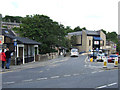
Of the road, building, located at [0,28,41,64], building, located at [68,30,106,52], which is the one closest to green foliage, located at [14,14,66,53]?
building, located at [0,28,41,64]

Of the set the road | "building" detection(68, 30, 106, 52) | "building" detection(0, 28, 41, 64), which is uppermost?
"building" detection(68, 30, 106, 52)

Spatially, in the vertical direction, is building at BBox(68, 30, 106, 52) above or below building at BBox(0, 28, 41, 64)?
above

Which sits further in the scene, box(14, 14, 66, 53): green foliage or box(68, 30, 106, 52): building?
box(68, 30, 106, 52): building

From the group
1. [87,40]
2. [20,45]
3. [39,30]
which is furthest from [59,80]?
[87,40]

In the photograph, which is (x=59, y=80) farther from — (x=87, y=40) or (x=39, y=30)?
(x=87, y=40)

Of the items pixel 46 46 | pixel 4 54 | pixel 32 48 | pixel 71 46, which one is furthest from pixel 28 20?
pixel 71 46

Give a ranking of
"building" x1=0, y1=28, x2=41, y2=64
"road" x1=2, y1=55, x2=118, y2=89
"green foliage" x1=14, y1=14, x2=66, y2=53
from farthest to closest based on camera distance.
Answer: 1. "green foliage" x1=14, y1=14, x2=66, y2=53
2. "building" x1=0, y1=28, x2=41, y2=64
3. "road" x1=2, y1=55, x2=118, y2=89

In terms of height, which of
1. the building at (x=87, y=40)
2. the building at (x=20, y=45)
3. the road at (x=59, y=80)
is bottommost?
the road at (x=59, y=80)

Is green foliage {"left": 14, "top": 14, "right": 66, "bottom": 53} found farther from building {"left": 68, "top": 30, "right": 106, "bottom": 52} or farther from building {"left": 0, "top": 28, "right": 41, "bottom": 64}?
building {"left": 68, "top": 30, "right": 106, "bottom": 52}

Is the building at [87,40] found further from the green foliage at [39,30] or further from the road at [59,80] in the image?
the road at [59,80]

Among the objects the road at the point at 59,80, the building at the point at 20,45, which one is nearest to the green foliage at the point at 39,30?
the building at the point at 20,45

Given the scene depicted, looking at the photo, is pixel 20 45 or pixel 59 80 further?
pixel 20 45

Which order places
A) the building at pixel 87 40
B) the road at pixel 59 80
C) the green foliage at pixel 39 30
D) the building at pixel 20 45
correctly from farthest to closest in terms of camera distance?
the building at pixel 87 40 → the green foliage at pixel 39 30 → the building at pixel 20 45 → the road at pixel 59 80

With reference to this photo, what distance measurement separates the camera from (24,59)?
27312 mm
